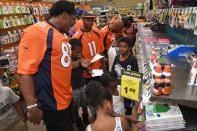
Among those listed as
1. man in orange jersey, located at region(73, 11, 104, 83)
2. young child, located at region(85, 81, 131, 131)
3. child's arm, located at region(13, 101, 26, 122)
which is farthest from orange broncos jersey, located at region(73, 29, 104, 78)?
young child, located at region(85, 81, 131, 131)

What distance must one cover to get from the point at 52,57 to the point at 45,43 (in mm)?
145

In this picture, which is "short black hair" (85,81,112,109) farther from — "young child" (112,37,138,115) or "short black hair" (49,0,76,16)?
"young child" (112,37,138,115)

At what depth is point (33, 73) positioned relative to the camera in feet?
7.57

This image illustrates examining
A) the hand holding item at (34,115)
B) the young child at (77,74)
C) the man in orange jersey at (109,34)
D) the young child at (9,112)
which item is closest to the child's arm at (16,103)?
the young child at (9,112)

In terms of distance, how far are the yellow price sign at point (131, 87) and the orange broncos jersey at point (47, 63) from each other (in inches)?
22.9

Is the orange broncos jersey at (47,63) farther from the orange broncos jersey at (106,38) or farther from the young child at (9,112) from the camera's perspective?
the orange broncos jersey at (106,38)

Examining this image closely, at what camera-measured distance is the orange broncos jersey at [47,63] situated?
2291 millimetres

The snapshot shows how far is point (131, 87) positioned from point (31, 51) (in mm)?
923

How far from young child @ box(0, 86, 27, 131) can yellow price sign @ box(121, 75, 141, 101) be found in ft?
4.52

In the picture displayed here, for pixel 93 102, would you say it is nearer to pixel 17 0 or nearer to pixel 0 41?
pixel 0 41

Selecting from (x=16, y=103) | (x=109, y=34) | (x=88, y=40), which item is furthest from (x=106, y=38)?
(x=16, y=103)

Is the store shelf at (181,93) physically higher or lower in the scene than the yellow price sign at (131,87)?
higher

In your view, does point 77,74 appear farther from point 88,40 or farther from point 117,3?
point 117,3

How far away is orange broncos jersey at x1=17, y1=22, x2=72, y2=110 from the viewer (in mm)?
2291
